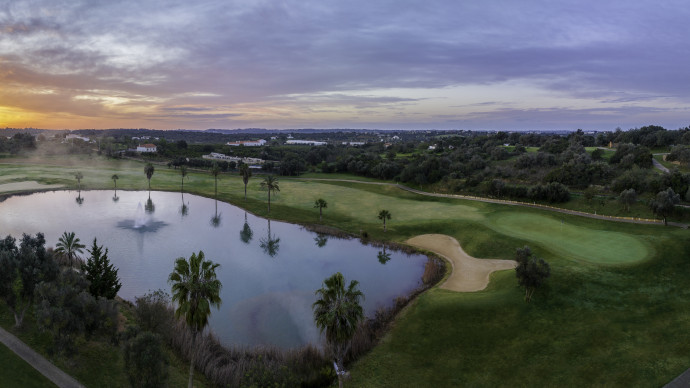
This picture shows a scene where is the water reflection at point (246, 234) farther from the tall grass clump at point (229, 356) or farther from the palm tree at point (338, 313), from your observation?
the palm tree at point (338, 313)

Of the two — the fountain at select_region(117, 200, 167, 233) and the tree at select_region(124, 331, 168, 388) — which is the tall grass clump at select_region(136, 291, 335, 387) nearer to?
the tree at select_region(124, 331, 168, 388)

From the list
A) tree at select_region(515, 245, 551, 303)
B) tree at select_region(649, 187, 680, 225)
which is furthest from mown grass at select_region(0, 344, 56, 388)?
tree at select_region(649, 187, 680, 225)

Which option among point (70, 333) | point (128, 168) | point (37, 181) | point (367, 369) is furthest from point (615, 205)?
point (128, 168)

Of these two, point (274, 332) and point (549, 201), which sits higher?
point (549, 201)

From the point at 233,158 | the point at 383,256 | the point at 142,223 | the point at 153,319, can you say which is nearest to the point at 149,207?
the point at 142,223

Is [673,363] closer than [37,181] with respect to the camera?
Yes

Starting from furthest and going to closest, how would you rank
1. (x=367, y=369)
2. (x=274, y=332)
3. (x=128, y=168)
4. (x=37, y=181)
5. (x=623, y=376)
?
(x=128, y=168) < (x=37, y=181) < (x=274, y=332) < (x=367, y=369) < (x=623, y=376)

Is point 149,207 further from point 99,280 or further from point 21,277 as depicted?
point 21,277

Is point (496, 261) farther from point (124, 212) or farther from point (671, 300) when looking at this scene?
point (124, 212)
